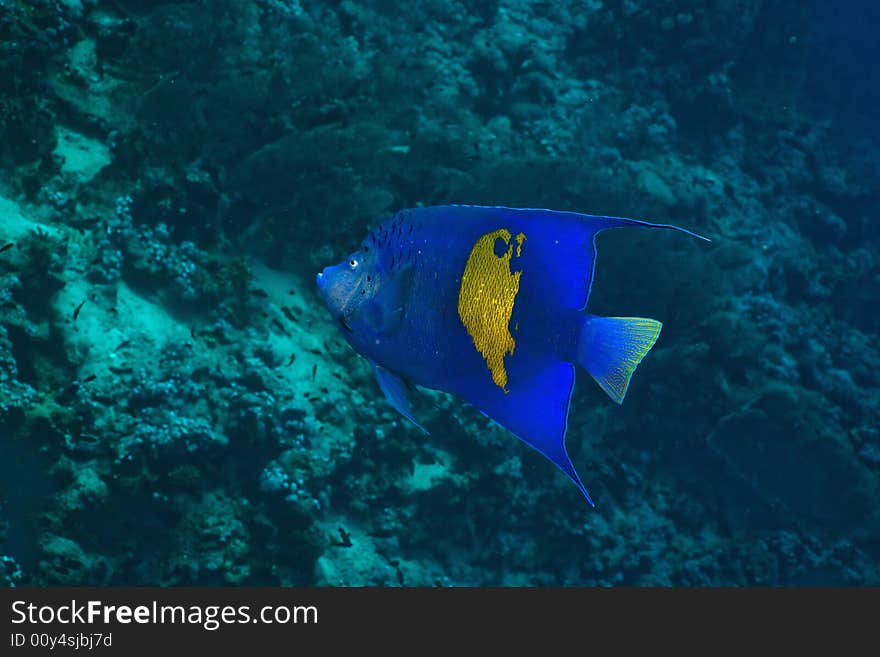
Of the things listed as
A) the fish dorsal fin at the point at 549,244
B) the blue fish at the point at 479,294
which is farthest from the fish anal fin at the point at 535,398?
the fish dorsal fin at the point at 549,244

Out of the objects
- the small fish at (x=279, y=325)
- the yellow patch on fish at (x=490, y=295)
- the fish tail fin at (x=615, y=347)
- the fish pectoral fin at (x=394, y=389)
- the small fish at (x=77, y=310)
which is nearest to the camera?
the fish tail fin at (x=615, y=347)

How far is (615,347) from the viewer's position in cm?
127

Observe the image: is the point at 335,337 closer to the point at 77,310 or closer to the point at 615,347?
the point at 77,310

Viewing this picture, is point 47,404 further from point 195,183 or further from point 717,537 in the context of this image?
point 717,537

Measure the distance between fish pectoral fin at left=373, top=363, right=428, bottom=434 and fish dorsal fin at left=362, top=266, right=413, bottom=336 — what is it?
5.4 inches

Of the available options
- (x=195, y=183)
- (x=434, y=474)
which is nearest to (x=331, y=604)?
(x=434, y=474)

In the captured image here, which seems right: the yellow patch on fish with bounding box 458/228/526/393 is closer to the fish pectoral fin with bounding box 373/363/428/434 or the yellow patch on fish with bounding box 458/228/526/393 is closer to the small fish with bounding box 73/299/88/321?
the fish pectoral fin with bounding box 373/363/428/434

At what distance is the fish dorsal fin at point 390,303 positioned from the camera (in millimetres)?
1353

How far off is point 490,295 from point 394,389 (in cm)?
33

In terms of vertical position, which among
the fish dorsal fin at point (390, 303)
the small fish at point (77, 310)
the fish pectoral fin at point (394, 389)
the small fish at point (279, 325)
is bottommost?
the fish pectoral fin at point (394, 389)

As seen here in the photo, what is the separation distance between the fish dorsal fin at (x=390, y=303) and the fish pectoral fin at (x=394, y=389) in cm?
14

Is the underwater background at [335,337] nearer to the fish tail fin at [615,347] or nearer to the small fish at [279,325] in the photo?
the small fish at [279,325]

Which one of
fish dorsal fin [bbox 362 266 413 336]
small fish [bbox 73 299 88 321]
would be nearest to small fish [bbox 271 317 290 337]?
small fish [bbox 73 299 88 321]

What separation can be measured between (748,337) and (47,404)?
5.39m
